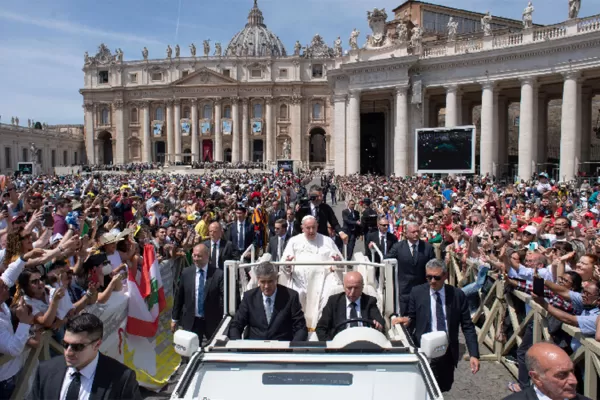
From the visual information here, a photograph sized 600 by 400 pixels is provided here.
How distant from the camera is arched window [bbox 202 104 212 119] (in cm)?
8706

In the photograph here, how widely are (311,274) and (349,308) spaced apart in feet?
3.51

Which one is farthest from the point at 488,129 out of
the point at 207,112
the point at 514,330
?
the point at 207,112

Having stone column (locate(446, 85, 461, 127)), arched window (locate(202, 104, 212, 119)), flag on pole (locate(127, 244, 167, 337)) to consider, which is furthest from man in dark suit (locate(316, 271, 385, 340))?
arched window (locate(202, 104, 212, 119))

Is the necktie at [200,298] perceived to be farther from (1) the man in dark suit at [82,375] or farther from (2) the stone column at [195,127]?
(2) the stone column at [195,127]

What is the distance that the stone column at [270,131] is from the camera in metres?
85.8

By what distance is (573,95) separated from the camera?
29828 mm

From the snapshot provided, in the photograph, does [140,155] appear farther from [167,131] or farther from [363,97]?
[363,97]

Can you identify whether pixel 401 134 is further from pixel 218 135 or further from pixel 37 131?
pixel 37 131

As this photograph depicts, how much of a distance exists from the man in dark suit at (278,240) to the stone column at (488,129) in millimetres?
26739

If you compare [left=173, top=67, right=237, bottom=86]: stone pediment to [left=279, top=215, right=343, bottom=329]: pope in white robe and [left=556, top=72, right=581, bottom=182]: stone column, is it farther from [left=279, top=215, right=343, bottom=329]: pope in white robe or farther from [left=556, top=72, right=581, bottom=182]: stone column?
[left=279, top=215, right=343, bottom=329]: pope in white robe

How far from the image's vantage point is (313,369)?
3705 mm

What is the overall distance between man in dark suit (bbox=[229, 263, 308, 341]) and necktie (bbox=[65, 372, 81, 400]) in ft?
6.20

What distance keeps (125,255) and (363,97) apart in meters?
38.2

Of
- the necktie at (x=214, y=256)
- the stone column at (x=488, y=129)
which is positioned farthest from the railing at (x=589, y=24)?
the necktie at (x=214, y=256)
